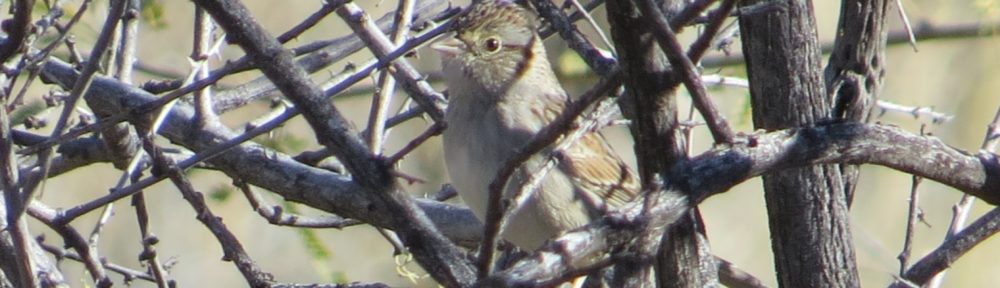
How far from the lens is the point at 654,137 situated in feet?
9.55

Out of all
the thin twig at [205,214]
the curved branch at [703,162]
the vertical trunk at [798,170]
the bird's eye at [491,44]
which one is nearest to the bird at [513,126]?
the bird's eye at [491,44]

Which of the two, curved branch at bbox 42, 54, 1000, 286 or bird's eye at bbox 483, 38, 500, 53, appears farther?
bird's eye at bbox 483, 38, 500, 53

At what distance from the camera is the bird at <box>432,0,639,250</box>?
4.82 metres

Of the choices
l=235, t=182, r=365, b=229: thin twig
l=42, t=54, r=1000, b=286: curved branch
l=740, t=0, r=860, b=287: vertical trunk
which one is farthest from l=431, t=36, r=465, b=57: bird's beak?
l=740, t=0, r=860, b=287: vertical trunk

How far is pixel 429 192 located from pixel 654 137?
23.7 ft

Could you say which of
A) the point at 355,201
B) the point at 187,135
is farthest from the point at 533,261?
the point at 187,135

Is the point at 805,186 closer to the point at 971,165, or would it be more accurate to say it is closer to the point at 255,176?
the point at 971,165

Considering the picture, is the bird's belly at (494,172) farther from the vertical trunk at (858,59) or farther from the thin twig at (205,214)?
the thin twig at (205,214)

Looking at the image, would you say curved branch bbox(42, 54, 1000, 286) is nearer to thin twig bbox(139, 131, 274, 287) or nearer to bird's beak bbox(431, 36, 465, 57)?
thin twig bbox(139, 131, 274, 287)

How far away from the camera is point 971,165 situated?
11.4ft

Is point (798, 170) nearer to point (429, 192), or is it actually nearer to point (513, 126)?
point (513, 126)

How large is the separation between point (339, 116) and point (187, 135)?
1.76 meters

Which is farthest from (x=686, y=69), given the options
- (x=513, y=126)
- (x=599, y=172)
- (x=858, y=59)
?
(x=599, y=172)

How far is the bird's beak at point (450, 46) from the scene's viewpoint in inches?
203
